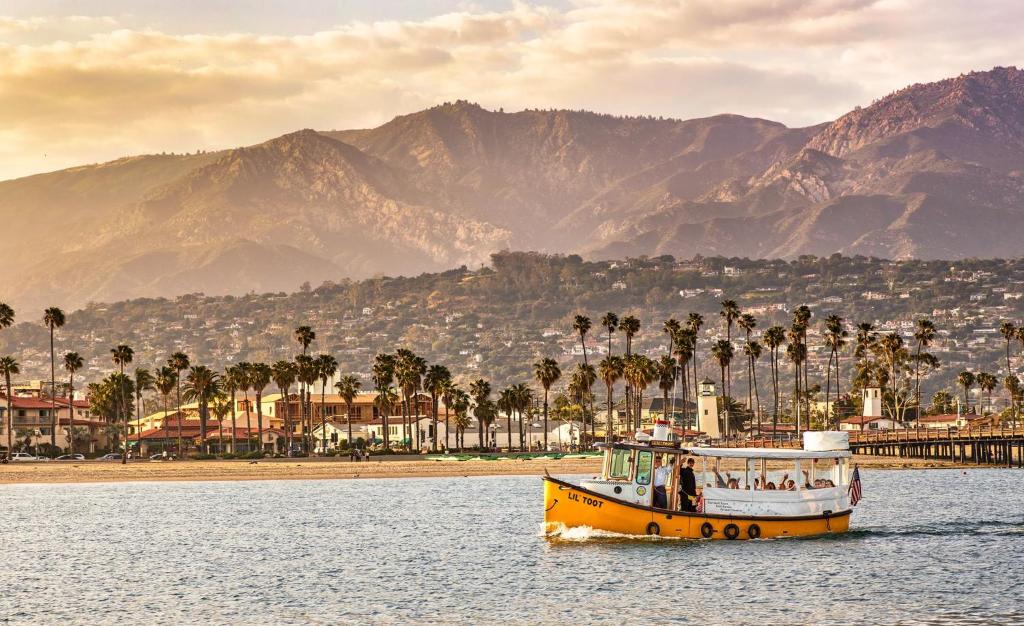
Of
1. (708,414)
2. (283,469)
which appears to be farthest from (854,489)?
(708,414)

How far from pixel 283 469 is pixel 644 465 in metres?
94.0

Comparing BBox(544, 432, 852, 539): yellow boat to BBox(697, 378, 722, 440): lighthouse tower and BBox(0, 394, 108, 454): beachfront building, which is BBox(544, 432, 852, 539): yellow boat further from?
BBox(0, 394, 108, 454): beachfront building

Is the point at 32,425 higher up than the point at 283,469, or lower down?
higher up

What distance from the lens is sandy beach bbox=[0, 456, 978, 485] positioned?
134m

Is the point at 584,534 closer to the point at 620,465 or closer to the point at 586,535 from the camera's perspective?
the point at 586,535

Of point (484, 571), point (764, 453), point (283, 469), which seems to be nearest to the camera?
point (484, 571)

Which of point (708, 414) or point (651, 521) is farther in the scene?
point (708, 414)

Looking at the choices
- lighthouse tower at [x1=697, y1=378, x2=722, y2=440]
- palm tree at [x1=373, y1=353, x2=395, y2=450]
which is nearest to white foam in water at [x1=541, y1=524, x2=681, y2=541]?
lighthouse tower at [x1=697, y1=378, x2=722, y2=440]

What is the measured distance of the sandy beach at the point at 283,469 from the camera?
134 m

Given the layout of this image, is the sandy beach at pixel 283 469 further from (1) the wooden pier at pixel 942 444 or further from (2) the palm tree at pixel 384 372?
(2) the palm tree at pixel 384 372

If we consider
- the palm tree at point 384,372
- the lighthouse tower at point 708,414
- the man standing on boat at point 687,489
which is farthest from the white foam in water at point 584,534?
the palm tree at point 384,372

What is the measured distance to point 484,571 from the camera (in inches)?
2191

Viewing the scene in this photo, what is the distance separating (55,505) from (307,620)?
198 feet

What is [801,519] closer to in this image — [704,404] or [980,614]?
[980,614]
